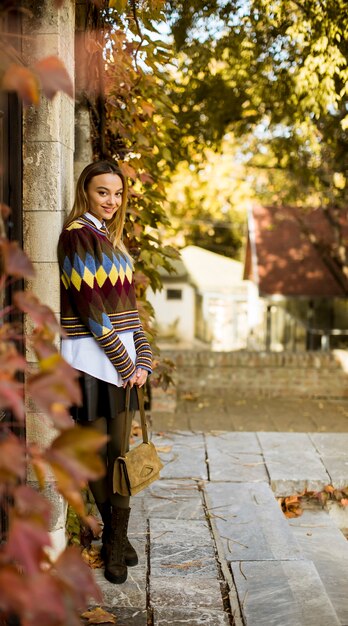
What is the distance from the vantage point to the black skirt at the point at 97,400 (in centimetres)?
325

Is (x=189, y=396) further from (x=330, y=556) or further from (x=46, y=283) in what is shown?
(x=46, y=283)

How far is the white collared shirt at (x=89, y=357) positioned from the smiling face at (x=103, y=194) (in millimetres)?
66

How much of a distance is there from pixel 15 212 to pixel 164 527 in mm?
1985

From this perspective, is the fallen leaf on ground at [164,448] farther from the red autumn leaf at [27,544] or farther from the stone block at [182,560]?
the red autumn leaf at [27,544]

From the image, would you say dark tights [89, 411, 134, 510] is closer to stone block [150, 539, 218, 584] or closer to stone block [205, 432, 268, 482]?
stone block [150, 539, 218, 584]

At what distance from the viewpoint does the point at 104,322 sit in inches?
124

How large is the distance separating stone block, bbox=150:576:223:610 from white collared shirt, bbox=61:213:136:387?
3.01 ft

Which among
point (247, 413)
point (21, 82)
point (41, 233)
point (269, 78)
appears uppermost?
Result: point (269, 78)

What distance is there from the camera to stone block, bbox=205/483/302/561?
3666 mm

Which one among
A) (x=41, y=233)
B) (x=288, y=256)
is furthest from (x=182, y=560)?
(x=288, y=256)

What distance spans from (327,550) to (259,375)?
5.94 m

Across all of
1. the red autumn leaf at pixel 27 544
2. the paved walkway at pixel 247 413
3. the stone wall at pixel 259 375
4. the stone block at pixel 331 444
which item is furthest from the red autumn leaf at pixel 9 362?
the stone wall at pixel 259 375

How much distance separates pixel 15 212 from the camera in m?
2.87

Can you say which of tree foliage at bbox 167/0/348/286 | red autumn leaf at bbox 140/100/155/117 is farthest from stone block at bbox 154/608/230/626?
tree foliage at bbox 167/0/348/286
